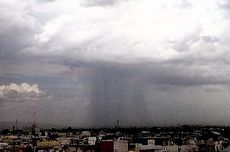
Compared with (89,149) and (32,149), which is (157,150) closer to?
(89,149)

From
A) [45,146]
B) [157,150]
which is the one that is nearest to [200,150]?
[157,150]

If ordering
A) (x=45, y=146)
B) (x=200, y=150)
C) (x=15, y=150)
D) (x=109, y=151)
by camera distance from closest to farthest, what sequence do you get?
(x=109, y=151) < (x=15, y=150) < (x=200, y=150) < (x=45, y=146)

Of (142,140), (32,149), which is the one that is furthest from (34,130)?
(32,149)

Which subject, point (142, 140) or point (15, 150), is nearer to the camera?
point (15, 150)

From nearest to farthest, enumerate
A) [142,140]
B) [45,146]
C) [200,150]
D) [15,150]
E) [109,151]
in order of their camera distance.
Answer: [109,151] → [15,150] → [200,150] → [45,146] → [142,140]

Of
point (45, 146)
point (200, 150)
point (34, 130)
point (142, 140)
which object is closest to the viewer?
point (200, 150)

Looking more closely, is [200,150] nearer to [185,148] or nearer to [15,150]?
[185,148]

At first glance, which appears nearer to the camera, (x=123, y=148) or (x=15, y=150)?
(x=123, y=148)

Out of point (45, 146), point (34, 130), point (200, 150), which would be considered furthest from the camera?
point (34, 130)
